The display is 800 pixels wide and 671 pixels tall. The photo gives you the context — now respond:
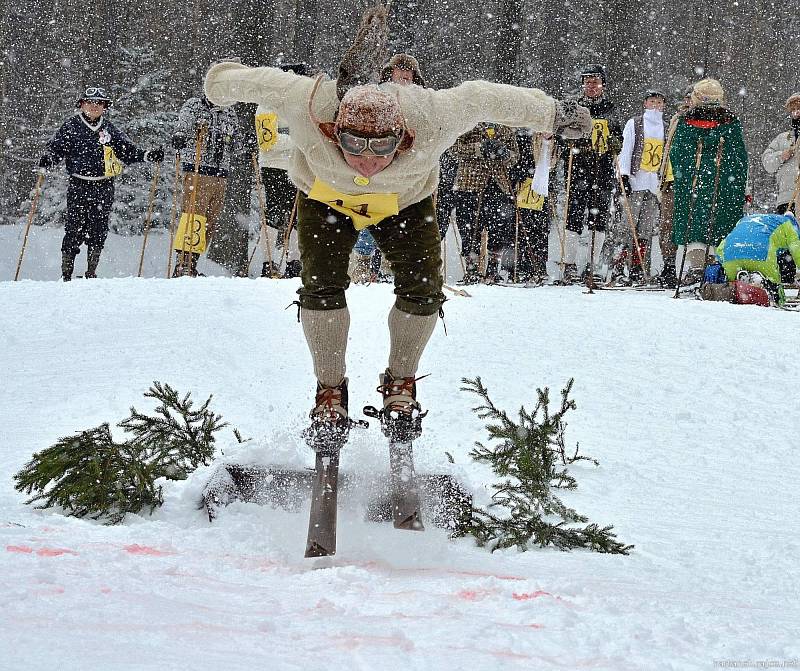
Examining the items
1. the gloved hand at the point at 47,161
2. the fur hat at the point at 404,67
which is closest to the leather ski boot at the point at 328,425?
the fur hat at the point at 404,67

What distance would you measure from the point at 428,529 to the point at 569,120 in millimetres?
1664

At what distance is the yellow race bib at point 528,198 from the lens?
35.3 ft

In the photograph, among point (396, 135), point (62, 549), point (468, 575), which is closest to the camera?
point (62, 549)

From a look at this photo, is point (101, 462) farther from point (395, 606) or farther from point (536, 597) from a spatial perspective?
point (536, 597)

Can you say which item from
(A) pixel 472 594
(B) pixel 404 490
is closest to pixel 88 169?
(B) pixel 404 490

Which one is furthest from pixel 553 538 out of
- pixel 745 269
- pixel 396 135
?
pixel 745 269

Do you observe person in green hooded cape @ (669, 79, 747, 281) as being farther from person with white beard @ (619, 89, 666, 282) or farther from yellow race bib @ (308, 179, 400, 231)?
yellow race bib @ (308, 179, 400, 231)

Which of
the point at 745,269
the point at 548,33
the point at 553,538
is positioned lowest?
the point at 553,538

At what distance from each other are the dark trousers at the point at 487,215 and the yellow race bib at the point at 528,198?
15 cm

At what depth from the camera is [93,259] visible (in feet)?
33.7

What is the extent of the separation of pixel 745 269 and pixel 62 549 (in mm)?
7514

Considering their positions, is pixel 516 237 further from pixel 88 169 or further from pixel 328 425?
pixel 328 425

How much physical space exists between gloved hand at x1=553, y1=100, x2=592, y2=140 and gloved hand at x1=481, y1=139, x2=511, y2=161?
7198 mm

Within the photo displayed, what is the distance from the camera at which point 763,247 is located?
7.90 m
